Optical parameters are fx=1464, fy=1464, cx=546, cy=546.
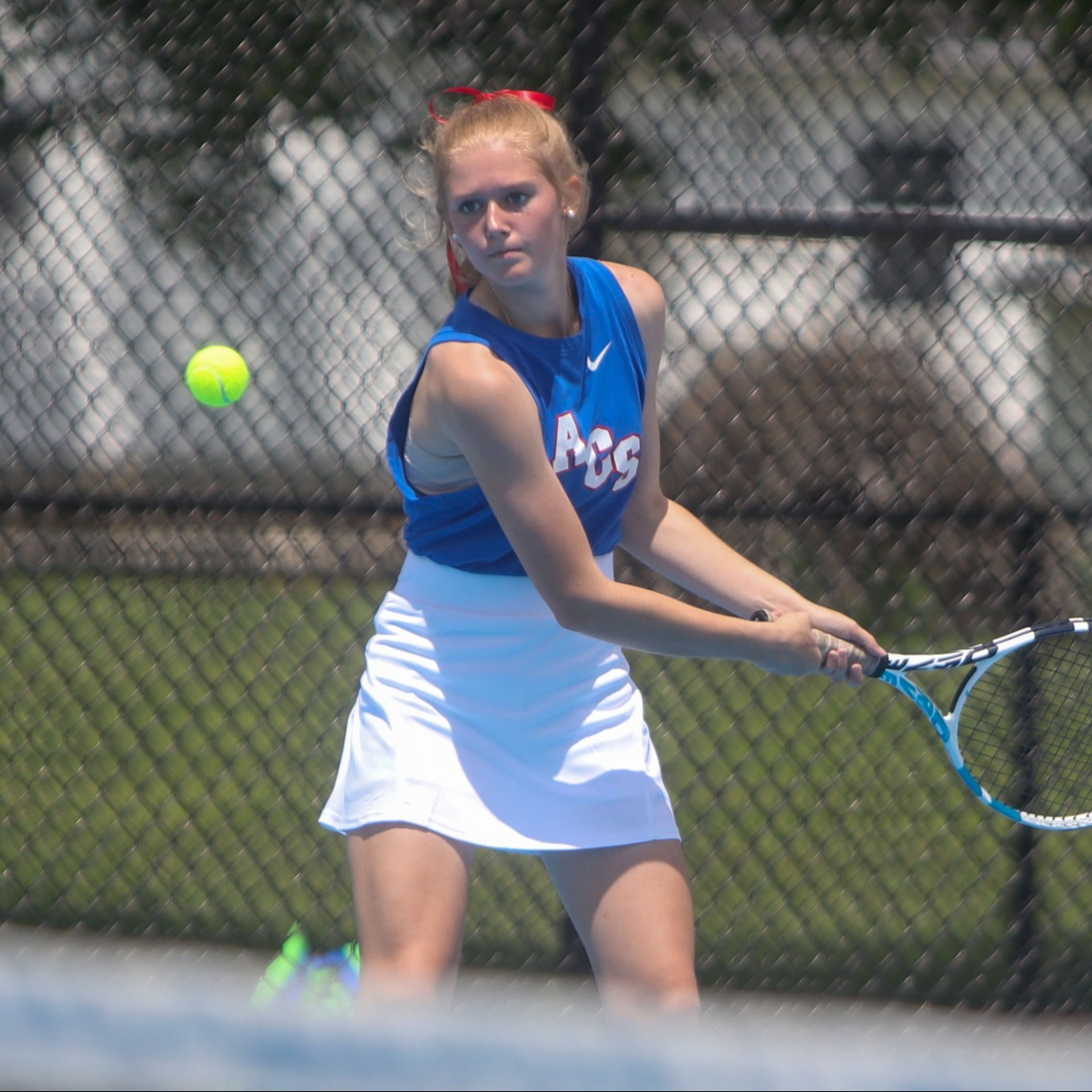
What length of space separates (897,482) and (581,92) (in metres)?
1.13

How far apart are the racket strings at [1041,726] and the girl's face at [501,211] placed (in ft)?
5.15

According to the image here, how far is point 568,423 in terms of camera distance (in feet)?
6.81

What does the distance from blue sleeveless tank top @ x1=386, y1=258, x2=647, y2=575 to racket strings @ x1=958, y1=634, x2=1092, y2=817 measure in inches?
52.2

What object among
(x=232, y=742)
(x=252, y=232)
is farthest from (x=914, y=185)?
(x=232, y=742)

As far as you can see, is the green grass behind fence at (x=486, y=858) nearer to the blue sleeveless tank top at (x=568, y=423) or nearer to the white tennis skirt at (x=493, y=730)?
the white tennis skirt at (x=493, y=730)

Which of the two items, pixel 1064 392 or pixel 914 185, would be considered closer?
pixel 914 185

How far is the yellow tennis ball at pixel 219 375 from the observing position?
135 inches

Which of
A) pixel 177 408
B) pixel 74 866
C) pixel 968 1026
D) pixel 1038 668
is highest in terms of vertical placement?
pixel 177 408

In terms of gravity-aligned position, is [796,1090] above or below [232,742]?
below

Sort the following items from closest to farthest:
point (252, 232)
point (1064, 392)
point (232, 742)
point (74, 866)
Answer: point (252, 232)
point (74, 866)
point (232, 742)
point (1064, 392)

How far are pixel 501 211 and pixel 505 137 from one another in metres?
0.12

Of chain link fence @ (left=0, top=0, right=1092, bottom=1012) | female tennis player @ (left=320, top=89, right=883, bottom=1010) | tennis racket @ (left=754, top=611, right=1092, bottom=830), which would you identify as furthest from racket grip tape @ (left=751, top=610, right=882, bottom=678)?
chain link fence @ (left=0, top=0, right=1092, bottom=1012)

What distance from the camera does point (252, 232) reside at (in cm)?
330

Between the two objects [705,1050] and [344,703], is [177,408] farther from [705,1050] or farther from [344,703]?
[705,1050]
